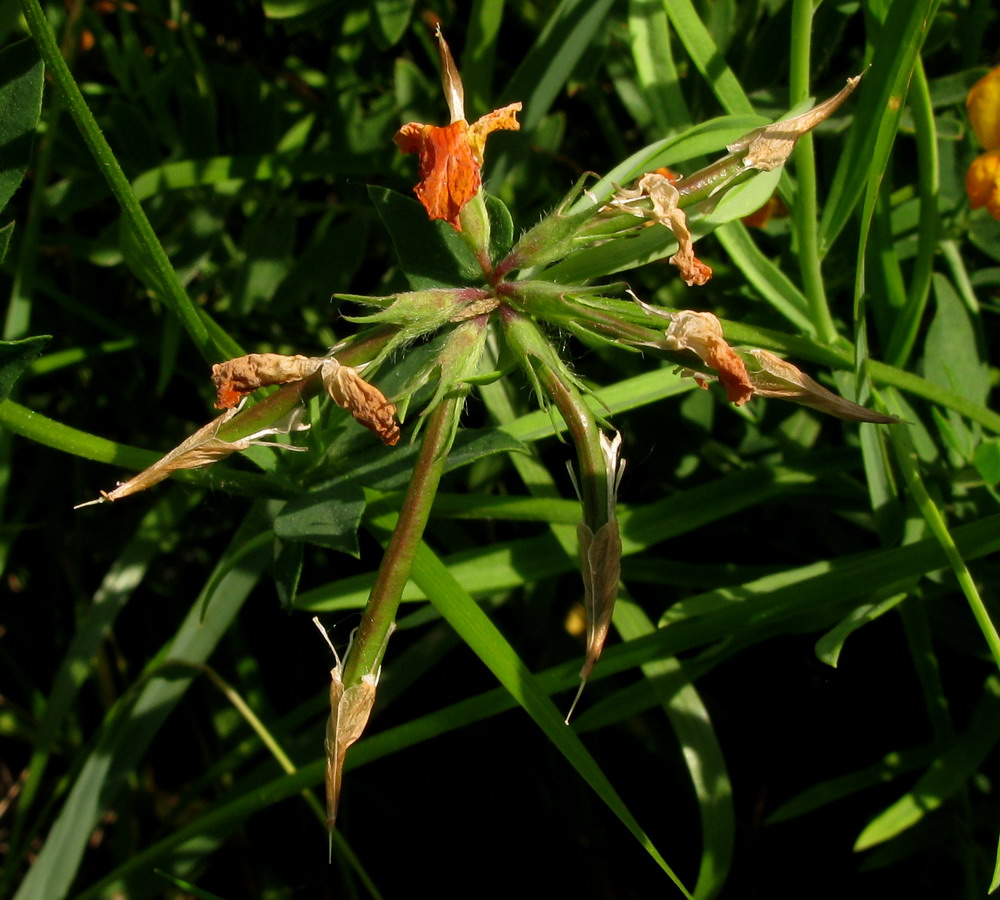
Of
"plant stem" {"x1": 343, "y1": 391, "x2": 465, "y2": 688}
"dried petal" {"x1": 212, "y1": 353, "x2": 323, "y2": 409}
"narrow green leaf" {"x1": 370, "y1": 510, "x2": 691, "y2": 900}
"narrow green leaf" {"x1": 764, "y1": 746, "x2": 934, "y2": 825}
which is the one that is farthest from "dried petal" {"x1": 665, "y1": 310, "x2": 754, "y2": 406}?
"narrow green leaf" {"x1": 764, "y1": 746, "x2": 934, "y2": 825}

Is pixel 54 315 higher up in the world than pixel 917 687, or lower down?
higher up

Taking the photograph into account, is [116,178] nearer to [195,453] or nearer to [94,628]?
[195,453]

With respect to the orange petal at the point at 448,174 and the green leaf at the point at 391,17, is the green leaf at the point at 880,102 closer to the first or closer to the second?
the orange petal at the point at 448,174

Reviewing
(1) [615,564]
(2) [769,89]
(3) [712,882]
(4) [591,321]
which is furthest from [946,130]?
(3) [712,882]

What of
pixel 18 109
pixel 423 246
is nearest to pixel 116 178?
pixel 18 109

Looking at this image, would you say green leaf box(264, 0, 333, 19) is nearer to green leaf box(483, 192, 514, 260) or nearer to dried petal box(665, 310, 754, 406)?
green leaf box(483, 192, 514, 260)

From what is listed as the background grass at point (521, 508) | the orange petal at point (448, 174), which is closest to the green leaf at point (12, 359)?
the background grass at point (521, 508)

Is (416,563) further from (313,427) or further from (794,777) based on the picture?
(794,777)
